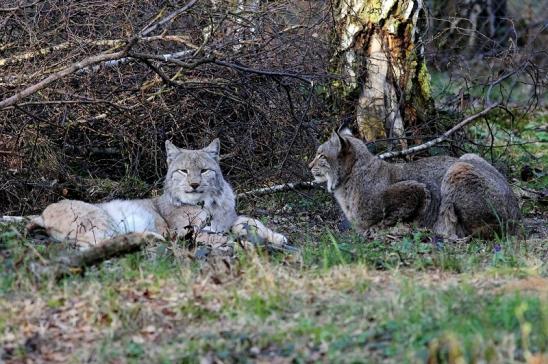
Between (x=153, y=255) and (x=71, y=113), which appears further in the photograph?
(x=71, y=113)

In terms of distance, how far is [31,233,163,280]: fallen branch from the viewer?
5477 mm

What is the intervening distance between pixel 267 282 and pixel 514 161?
685cm

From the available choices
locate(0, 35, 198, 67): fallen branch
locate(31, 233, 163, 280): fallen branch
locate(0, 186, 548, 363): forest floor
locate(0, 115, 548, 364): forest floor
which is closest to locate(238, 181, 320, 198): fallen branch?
locate(0, 35, 198, 67): fallen branch

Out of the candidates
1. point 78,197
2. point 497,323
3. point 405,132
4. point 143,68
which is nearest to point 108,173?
point 78,197

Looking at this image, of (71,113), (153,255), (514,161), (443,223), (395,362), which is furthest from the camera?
(514,161)

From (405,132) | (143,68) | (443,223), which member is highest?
(143,68)

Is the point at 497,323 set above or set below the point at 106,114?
below

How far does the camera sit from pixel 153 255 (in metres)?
6.27

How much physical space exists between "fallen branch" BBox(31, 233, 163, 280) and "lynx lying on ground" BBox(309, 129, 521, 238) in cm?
339

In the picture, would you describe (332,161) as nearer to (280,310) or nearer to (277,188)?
(277,188)

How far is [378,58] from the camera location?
396 inches

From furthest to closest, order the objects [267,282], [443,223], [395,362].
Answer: [443,223] < [267,282] < [395,362]

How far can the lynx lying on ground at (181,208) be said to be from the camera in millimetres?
7531

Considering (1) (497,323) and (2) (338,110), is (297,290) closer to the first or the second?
(1) (497,323)
